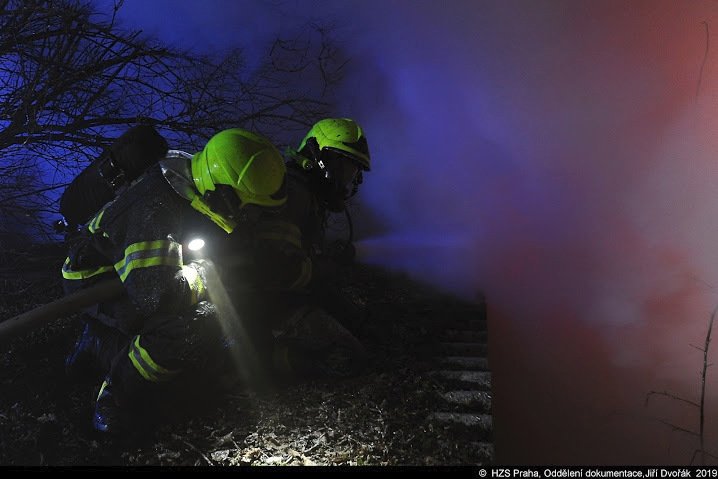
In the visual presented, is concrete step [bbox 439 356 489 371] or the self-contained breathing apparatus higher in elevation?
the self-contained breathing apparatus

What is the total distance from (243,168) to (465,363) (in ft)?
7.81

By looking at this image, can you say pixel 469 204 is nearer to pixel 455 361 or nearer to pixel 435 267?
pixel 435 267

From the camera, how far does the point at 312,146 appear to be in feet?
16.8

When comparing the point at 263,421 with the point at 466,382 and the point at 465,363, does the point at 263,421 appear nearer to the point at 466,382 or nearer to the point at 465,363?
the point at 466,382

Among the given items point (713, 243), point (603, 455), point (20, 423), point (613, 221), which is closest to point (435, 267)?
point (613, 221)

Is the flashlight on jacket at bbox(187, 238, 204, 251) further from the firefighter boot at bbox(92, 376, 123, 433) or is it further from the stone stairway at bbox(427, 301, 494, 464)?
the stone stairway at bbox(427, 301, 494, 464)

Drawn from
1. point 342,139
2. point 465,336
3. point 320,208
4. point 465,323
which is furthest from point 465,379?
point 342,139

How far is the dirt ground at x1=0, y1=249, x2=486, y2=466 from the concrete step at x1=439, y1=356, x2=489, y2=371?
13 centimetres

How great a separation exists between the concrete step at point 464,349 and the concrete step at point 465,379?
16.2 inches

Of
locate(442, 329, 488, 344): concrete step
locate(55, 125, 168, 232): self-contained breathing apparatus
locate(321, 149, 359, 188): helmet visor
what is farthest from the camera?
locate(321, 149, 359, 188): helmet visor

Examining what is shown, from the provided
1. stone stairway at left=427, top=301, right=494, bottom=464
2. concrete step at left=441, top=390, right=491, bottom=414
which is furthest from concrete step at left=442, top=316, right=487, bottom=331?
concrete step at left=441, top=390, right=491, bottom=414

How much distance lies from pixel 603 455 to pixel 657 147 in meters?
3.95

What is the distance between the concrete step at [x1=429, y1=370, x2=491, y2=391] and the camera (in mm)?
4055

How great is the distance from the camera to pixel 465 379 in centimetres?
415
